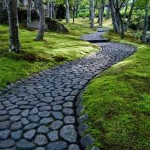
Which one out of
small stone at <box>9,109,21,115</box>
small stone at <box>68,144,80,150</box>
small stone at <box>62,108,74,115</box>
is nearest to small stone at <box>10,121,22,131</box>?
small stone at <box>9,109,21,115</box>

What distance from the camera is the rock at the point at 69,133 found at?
591 centimetres

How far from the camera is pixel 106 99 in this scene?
752cm

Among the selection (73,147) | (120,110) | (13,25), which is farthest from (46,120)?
(13,25)

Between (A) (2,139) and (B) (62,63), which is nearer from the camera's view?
(A) (2,139)

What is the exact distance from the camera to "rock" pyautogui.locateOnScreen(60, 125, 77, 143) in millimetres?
5914

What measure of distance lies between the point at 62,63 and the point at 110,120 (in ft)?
26.8

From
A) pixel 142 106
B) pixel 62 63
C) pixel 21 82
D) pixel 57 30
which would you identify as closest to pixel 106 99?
pixel 142 106

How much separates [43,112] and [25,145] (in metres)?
1.68

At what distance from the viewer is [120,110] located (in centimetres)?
679

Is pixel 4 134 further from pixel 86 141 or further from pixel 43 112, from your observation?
pixel 86 141

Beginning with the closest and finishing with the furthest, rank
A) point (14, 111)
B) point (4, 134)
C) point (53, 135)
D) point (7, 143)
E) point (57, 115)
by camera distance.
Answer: point (7, 143) < point (53, 135) < point (4, 134) < point (57, 115) < point (14, 111)

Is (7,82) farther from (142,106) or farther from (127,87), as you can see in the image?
(142,106)

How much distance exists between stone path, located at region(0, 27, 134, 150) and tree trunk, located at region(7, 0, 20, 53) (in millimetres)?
2714

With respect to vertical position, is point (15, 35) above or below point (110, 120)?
above
